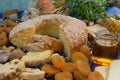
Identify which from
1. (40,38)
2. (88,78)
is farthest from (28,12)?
(88,78)

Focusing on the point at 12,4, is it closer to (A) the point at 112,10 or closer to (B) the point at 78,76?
(A) the point at 112,10

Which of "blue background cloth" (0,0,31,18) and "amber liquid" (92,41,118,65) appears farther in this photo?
"blue background cloth" (0,0,31,18)

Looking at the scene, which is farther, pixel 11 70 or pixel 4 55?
pixel 4 55

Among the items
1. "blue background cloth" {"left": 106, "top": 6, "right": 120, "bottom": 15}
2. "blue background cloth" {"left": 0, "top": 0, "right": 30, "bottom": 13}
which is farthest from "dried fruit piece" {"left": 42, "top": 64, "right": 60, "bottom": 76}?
"blue background cloth" {"left": 0, "top": 0, "right": 30, "bottom": 13}

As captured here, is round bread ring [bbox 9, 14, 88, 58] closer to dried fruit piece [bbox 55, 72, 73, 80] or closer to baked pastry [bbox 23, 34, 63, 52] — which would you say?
baked pastry [bbox 23, 34, 63, 52]

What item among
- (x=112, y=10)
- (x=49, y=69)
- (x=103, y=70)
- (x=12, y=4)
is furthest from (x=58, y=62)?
(x=12, y=4)

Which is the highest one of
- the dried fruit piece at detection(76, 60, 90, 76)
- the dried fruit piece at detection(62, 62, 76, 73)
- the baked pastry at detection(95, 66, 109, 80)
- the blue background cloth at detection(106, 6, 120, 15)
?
the blue background cloth at detection(106, 6, 120, 15)
